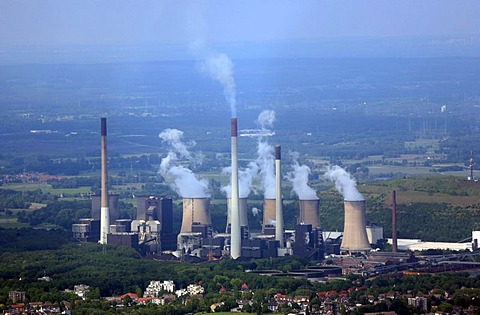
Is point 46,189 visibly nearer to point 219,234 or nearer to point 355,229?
point 219,234

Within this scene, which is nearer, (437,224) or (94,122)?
(437,224)

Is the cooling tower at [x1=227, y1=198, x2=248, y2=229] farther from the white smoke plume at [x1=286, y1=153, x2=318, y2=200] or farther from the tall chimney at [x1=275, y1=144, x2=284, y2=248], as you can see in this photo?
the white smoke plume at [x1=286, y1=153, x2=318, y2=200]

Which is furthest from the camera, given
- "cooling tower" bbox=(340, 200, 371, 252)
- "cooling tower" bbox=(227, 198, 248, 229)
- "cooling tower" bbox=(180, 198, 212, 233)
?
"cooling tower" bbox=(180, 198, 212, 233)

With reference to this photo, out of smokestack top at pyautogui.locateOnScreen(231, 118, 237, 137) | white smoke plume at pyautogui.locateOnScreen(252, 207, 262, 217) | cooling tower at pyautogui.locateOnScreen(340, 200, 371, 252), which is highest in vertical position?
smokestack top at pyautogui.locateOnScreen(231, 118, 237, 137)

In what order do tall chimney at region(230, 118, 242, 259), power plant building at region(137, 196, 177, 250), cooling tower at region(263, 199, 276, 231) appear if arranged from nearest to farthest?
1. tall chimney at region(230, 118, 242, 259)
2. power plant building at region(137, 196, 177, 250)
3. cooling tower at region(263, 199, 276, 231)

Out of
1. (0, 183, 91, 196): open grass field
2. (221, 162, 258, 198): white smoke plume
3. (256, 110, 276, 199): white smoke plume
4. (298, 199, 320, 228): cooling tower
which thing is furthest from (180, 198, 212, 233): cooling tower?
(0, 183, 91, 196): open grass field

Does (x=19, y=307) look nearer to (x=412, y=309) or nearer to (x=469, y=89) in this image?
(x=412, y=309)

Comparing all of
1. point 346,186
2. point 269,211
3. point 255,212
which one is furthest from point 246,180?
point 269,211

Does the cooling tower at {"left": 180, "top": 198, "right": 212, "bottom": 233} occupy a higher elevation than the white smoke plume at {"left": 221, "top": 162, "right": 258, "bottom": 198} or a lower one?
lower

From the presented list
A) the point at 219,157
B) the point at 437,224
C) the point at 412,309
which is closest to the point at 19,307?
the point at 412,309
